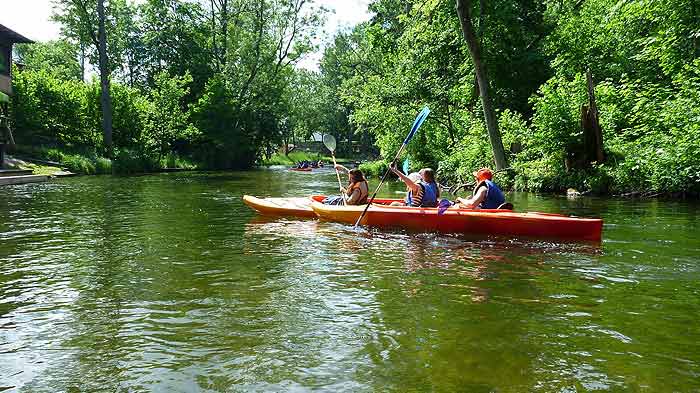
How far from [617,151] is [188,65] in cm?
3191

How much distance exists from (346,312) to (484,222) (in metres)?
4.02

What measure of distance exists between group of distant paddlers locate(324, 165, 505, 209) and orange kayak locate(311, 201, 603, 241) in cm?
30

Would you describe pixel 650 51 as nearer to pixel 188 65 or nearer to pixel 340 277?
pixel 340 277

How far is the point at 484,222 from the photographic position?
816cm

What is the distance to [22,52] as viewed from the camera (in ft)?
205

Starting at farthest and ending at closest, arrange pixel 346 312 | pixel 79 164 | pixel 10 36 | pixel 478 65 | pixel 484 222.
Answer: pixel 10 36 < pixel 79 164 < pixel 478 65 < pixel 484 222 < pixel 346 312

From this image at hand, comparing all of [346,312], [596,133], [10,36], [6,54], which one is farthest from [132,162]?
[346,312]

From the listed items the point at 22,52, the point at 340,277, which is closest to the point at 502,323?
the point at 340,277

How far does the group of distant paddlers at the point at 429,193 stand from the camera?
344 inches

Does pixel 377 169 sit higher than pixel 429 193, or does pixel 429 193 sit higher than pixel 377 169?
pixel 377 169

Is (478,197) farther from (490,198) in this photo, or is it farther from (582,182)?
(582,182)

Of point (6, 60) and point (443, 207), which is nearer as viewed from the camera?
point (443, 207)

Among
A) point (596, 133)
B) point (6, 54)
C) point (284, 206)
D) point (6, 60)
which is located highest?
point (6, 54)

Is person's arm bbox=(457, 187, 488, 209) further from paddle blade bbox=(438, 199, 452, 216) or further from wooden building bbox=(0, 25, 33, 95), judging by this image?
wooden building bbox=(0, 25, 33, 95)
